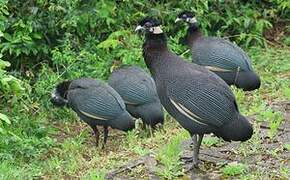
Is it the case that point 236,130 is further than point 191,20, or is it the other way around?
point 191,20

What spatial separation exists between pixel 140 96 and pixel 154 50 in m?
2.11

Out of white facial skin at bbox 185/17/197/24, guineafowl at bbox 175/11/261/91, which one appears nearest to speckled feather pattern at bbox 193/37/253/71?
guineafowl at bbox 175/11/261/91

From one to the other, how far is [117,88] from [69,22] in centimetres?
202

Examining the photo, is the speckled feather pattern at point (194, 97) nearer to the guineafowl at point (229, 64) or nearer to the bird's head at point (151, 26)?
the bird's head at point (151, 26)

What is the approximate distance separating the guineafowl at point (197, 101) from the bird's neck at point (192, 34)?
2.74 meters

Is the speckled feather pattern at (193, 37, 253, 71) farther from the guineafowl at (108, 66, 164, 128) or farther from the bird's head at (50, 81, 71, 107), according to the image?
the bird's head at (50, 81, 71, 107)

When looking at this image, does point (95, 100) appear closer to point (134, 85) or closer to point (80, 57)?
point (134, 85)

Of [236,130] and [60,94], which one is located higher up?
[236,130]

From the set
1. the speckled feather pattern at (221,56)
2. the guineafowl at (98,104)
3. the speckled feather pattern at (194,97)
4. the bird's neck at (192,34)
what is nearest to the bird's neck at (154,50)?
the speckled feather pattern at (194,97)

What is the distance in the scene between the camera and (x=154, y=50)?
5.41m

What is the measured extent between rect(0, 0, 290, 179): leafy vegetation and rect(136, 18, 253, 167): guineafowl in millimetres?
1095

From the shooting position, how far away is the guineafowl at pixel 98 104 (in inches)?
284

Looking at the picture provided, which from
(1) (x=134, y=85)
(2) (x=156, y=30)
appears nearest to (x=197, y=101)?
(2) (x=156, y=30)

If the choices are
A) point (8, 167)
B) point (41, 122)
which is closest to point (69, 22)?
point (41, 122)
